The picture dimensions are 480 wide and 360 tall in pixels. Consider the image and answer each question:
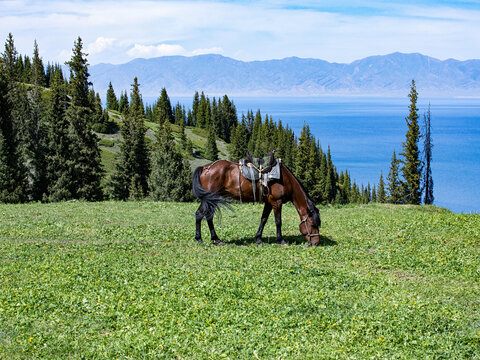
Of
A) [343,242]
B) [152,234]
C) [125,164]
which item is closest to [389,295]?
[343,242]

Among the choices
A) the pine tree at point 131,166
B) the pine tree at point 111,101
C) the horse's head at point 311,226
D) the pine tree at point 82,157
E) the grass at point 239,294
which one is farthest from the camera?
the pine tree at point 111,101

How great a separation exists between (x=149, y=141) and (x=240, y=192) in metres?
98.7

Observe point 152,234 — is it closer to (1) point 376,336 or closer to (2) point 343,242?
(2) point 343,242

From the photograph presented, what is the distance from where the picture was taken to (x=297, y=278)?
1278 cm

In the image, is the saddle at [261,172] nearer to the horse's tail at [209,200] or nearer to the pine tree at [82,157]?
the horse's tail at [209,200]

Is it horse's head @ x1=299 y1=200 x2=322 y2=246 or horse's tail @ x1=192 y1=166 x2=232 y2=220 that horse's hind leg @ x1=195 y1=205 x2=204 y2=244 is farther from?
horse's head @ x1=299 y1=200 x2=322 y2=246

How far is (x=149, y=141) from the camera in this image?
113 meters

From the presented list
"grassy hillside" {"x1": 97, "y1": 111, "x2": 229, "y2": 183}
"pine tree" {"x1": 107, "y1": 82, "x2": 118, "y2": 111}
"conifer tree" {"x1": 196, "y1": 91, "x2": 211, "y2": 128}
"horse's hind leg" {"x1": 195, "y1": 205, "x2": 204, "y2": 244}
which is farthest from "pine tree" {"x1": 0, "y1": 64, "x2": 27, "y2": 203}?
"conifer tree" {"x1": 196, "y1": 91, "x2": 211, "y2": 128}

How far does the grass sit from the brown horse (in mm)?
890

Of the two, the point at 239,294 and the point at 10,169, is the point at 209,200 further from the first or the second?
the point at 10,169

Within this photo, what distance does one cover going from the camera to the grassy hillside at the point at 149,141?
302 ft

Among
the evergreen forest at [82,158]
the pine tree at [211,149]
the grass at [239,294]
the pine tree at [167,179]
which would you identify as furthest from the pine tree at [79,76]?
the pine tree at [211,149]

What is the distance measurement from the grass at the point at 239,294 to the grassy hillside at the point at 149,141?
5670cm

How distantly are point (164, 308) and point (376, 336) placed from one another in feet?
15.9
